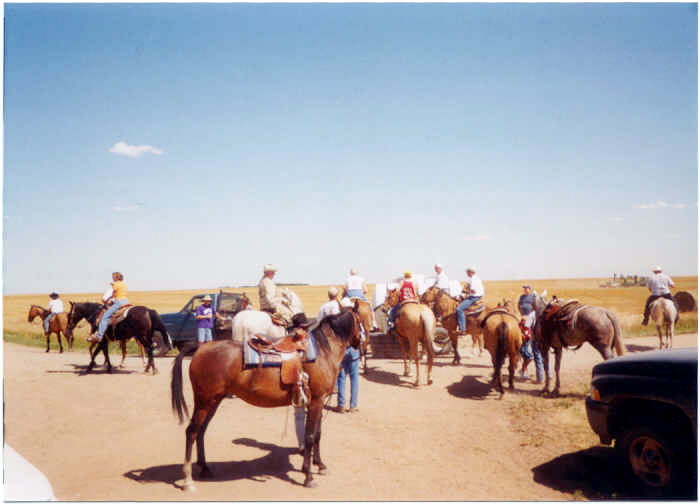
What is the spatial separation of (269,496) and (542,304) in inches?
297

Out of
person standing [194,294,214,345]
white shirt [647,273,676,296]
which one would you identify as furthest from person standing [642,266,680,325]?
person standing [194,294,214,345]

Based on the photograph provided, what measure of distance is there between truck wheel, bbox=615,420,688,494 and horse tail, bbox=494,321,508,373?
4455mm

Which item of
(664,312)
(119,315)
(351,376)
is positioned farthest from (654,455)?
(119,315)

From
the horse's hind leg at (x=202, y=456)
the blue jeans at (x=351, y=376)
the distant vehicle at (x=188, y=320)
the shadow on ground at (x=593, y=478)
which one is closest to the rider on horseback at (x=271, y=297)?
the blue jeans at (x=351, y=376)

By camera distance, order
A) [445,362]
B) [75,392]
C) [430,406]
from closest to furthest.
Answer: [430,406]
[75,392]
[445,362]

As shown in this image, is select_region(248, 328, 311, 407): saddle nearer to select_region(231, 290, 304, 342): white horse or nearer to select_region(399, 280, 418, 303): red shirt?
select_region(231, 290, 304, 342): white horse

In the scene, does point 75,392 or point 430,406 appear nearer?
point 430,406

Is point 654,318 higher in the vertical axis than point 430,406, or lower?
higher

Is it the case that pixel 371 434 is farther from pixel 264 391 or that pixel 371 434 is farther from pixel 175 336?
pixel 175 336

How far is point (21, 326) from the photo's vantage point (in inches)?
1135

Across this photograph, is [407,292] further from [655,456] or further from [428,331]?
[655,456]

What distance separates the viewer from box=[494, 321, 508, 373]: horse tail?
380 inches

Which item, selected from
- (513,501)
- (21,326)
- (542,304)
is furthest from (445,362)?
(21,326)

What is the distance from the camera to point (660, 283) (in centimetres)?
1447
